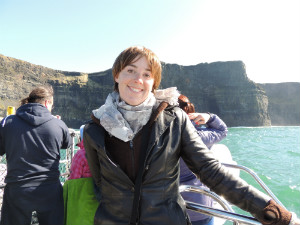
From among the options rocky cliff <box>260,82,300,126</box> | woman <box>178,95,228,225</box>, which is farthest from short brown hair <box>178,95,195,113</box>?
rocky cliff <box>260,82,300,126</box>

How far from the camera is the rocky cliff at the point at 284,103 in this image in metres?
100

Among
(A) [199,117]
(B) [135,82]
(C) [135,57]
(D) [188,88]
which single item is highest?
(D) [188,88]

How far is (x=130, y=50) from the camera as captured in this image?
1.23 metres

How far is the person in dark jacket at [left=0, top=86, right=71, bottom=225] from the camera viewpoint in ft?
6.18

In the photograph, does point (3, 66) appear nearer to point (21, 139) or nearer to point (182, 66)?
point (182, 66)

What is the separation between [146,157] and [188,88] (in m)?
81.2

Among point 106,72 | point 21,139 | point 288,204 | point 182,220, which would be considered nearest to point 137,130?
point 182,220

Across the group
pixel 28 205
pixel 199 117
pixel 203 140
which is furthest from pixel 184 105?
pixel 28 205

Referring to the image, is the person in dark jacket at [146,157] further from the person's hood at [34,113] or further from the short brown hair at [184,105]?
the person's hood at [34,113]

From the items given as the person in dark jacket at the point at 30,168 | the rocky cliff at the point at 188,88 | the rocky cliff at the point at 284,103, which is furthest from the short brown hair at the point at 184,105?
the rocky cliff at the point at 284,103

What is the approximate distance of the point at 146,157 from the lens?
3.55ft

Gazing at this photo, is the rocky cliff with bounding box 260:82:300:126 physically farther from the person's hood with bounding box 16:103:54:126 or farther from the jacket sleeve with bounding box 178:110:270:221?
the jacket sleeve with bounding box 178:110:270:221

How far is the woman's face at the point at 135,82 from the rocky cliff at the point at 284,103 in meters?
113

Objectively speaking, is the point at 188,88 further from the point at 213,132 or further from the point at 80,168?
the point at 80,168
